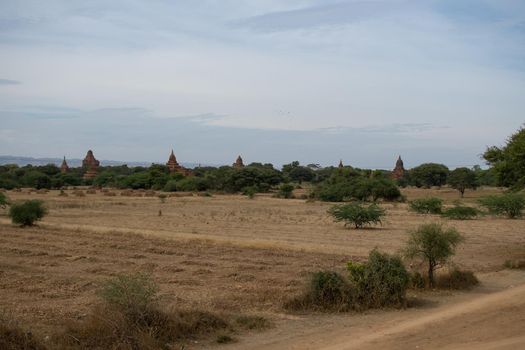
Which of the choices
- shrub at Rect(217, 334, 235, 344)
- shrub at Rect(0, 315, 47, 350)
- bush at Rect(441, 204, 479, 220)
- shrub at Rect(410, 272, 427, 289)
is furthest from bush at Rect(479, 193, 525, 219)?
shrub at Rect(0, 315, 47, 350)

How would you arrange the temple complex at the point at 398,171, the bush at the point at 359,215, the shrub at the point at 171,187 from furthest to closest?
the temple complex at the point at 398,171, the shrub at the point at 171,187, the bush at the point at 359,215

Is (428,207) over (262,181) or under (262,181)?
under

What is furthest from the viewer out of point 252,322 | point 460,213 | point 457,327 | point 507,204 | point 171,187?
point 171,187

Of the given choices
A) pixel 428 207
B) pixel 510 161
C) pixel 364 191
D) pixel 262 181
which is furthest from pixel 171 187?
pixel 510 161

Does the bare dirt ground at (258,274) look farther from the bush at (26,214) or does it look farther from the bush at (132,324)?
the bush at (26,214)

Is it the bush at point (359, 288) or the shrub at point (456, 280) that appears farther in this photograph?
the shrub at point (456, 280)

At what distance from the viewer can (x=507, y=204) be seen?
43.2 metres

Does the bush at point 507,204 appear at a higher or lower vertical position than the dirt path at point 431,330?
higher

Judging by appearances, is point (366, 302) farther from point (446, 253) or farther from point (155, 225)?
point (155, 225)

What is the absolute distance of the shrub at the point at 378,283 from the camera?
13180 millimetres

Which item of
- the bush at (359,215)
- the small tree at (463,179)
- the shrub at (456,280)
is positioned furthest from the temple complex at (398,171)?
the shrub at (456,280)

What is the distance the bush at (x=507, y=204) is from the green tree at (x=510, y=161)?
18.8m

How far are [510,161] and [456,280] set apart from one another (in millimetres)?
10016

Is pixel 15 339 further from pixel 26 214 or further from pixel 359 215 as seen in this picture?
pixel 359 215
